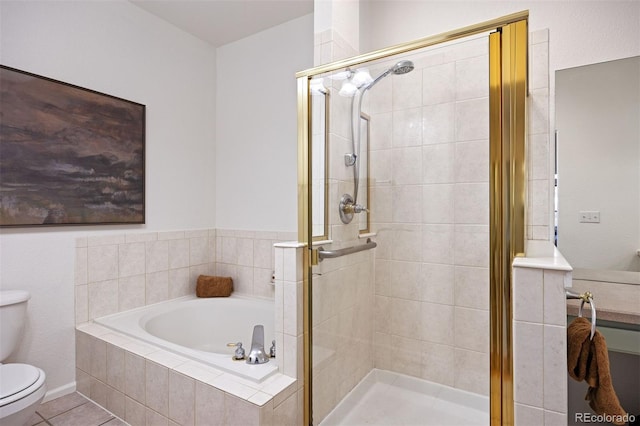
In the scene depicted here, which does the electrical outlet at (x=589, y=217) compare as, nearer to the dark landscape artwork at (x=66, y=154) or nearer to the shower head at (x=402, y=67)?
the shower head at (x=402, y=67)

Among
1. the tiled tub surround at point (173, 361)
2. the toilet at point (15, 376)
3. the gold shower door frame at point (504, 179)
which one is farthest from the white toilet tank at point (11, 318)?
the gold shower door frame at point (504, 179)

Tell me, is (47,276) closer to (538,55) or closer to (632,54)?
(538,55)

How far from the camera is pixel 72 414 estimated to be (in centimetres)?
194

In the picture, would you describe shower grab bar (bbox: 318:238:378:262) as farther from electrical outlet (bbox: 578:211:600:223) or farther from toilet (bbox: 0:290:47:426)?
toilet (bbox: 0:290:47:426)

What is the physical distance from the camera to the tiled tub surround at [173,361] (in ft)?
4.79

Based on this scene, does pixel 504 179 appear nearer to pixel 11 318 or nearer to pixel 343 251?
pixel 343 251

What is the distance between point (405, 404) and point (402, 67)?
138 centimetres

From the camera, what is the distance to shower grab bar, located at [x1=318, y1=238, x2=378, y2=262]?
1516 millimetres

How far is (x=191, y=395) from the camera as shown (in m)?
1.54

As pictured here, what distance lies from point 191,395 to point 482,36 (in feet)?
6.17

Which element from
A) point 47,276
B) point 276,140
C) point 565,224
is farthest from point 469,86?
point 47,276

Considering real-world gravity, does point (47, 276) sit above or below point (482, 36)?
below

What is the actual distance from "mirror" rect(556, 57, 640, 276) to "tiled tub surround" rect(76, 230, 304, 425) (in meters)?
1.45

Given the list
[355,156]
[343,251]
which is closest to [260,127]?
[355,156]
